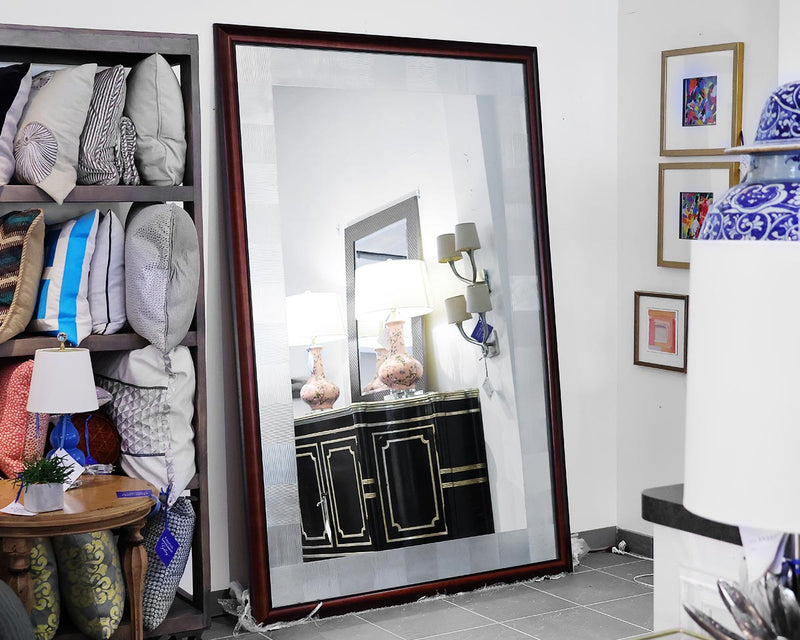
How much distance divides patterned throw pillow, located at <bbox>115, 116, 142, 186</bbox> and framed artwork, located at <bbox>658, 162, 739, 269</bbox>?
2263 millimetres

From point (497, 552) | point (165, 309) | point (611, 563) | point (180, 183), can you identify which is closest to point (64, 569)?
point (165, 309)

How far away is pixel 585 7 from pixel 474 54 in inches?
26.3

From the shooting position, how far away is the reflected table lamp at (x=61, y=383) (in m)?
2.81

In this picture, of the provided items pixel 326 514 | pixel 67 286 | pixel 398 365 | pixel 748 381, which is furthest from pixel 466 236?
pixel 748 381

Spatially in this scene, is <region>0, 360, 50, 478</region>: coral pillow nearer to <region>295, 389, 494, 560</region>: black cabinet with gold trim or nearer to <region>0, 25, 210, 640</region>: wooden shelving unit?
<region>0, 25, 210, 640</region>: wooden shelving unit

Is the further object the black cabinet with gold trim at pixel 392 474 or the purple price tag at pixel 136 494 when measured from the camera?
the black cabinet with gold trim at pixel 392 474

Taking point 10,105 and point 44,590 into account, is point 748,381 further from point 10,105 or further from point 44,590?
point 10,105

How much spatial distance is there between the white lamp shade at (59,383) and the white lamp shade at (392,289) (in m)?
1.29

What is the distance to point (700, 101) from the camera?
4.18 m

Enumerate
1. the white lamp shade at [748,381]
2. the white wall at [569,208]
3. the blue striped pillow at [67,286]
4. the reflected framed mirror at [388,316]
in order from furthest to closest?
the white wall at [569,208]
the reflected framed mirror at [388,316]
the blue striped pillow at [67,286]
the white lamp shade at [748,381]

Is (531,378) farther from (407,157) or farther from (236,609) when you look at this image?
(236,609)

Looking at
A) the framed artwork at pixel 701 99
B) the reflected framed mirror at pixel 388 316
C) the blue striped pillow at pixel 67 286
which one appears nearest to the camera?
the blue striped pillow at pixel 67 286

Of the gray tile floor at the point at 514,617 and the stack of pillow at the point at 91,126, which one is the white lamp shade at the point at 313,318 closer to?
the stack of pillow at the point at 91,126

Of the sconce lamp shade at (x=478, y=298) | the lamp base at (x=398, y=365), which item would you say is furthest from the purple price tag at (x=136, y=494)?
the sconce lamp shade at (x=478, y=298)
